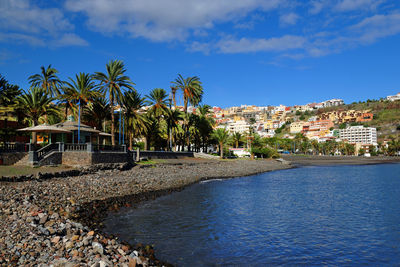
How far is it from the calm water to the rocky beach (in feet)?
5.03

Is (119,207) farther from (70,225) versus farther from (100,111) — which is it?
(100,111)

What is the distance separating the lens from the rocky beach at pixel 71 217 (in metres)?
10.3

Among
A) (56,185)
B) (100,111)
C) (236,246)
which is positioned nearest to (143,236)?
(236,246)

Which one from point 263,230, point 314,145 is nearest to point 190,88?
point 263,230

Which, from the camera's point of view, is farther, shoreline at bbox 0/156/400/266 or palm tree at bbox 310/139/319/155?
palm tree at bbox 310/139/319/155

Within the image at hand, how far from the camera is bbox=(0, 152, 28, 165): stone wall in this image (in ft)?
95.9

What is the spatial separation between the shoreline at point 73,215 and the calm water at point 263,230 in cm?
144

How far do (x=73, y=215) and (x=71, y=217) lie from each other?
1.29 feet

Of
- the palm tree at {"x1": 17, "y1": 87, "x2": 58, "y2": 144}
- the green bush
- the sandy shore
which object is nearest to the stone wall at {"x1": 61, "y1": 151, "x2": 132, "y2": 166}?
the palm tree at {"x1": 17, "y1": 87, "x2": 58, "y2": 144}

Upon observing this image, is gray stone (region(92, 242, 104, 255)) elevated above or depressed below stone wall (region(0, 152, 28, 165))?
below

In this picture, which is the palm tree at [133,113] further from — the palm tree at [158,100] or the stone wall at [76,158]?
the stone wall at [76,158]

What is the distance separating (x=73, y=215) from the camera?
16.8 m

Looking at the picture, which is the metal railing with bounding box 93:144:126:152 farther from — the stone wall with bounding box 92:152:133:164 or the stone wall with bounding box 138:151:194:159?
the stone wall with bounding box 138:151:194:159

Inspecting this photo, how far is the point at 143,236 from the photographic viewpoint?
15.0 m
